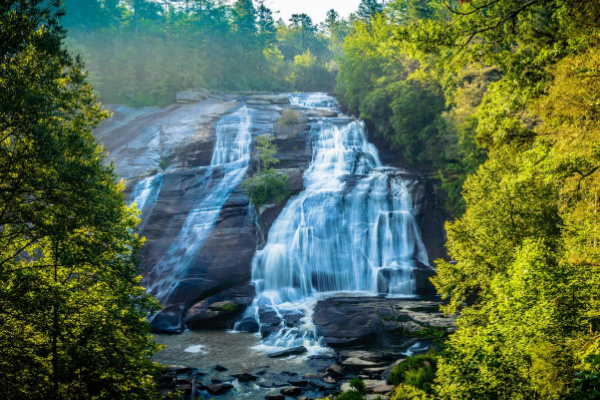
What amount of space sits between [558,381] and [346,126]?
110 ft

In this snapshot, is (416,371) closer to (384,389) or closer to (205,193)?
(384,389)

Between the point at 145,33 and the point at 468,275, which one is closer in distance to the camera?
the point at 468,275

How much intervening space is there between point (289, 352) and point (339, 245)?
34.1ft

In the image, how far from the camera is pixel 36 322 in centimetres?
882

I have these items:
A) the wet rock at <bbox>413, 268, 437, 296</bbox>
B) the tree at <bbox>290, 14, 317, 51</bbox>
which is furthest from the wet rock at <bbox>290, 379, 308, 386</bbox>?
the tree at <bbox>290, 14, 317, 51</bbox>

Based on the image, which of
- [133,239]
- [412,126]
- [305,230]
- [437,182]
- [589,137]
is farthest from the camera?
[412,126]

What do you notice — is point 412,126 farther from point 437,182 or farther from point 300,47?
point 300,47

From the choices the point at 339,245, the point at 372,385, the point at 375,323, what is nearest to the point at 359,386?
the point at 372,385

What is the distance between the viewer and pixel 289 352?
17.9 m

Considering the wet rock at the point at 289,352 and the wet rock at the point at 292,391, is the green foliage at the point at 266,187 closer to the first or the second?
the wet rock at the point at 289,352

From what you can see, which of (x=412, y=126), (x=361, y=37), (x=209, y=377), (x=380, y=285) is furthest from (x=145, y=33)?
(x=209, y=377)

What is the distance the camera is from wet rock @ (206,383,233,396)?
14.4 m

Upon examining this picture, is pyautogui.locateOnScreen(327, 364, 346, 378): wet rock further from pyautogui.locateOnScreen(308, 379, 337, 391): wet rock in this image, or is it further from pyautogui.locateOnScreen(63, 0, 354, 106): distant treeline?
pyautogui.locateOnScreen(63, 0, 354, 106): distant treeline

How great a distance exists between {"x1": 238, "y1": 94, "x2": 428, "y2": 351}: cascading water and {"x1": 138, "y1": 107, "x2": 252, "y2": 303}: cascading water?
4445 millimetres
